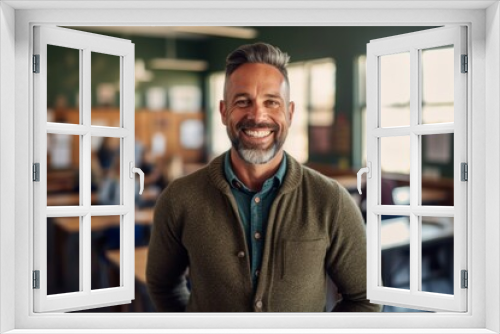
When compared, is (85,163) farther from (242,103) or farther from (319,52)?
(319,52)

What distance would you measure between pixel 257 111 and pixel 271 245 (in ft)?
1.93

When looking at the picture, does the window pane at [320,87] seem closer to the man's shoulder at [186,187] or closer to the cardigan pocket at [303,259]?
the man's shoulder at [186,187]

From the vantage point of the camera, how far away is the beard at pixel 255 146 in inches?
87.4

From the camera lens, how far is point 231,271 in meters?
2.16

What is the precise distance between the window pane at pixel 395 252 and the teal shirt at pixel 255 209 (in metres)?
0.90

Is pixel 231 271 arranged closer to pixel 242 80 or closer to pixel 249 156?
pixel 249 156

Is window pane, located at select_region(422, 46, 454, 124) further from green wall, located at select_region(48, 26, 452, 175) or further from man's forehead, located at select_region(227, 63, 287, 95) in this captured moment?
man's forehead, located at select_region(227, 63, 287, 95)

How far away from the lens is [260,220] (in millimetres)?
2188

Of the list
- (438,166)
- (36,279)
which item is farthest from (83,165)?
(438,166)

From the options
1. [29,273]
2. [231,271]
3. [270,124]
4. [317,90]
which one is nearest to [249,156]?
[270,124]

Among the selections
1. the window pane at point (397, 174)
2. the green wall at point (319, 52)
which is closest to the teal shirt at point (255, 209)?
the window pane at point (397, 174)

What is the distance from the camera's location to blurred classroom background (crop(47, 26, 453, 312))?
139 inches

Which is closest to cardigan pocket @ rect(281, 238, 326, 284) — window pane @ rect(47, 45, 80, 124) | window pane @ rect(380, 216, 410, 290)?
window pane @ rect(380, 216, 410, 290)

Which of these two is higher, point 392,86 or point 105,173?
point 392,86
